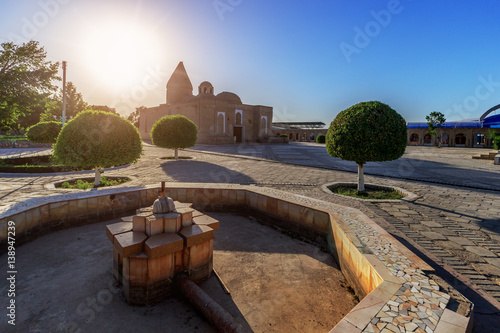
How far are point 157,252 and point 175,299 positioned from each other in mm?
636

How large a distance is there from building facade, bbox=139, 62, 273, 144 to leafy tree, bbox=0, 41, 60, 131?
56.2 feet

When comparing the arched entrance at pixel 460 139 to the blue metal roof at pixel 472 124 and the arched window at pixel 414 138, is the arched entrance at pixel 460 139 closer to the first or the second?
the blue metal roof at pixel 472 124

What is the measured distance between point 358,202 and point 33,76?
21.6 m

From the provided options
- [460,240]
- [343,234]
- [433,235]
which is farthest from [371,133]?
[343,234]

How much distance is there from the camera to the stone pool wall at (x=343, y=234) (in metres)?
1.99

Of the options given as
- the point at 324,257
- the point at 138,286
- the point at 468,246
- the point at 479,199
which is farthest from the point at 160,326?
the point at 479,199

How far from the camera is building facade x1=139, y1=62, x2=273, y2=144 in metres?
33.6

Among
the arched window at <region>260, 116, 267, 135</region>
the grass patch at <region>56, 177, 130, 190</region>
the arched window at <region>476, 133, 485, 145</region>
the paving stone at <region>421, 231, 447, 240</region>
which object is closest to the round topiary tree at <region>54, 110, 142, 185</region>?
the grass patch at <region>56, 177, 130, 190</region>

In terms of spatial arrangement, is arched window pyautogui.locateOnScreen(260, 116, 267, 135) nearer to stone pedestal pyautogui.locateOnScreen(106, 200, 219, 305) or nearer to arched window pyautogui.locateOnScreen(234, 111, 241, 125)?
arched window pyautogui.locateOnScreen(234, 111, 241, 125)

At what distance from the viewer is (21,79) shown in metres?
16.7

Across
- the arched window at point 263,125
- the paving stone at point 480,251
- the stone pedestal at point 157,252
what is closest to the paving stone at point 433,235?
the paving stone at point 480,251

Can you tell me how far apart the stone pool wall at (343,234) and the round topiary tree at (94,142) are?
2068mm

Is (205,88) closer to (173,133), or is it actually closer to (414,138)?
(173,133)

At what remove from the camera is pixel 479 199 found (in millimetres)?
6359
